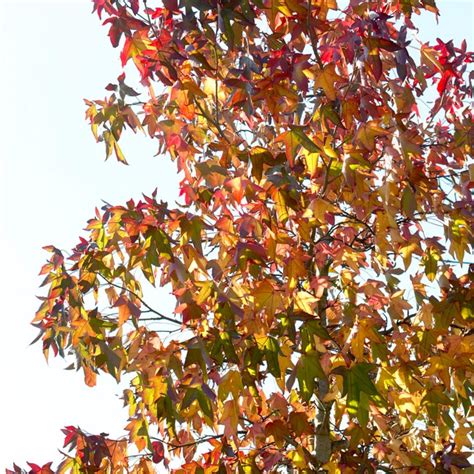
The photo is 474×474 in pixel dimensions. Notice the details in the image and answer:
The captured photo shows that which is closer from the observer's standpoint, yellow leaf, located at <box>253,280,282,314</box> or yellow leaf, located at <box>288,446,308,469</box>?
yellow leaf, located at <box>253,280,282,314</box>

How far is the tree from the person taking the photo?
2.62m

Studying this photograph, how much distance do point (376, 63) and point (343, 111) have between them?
278mm

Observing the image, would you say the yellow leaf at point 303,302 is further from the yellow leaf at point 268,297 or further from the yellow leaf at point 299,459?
the yellow leaf at point 299,459

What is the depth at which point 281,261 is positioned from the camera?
2.95 m

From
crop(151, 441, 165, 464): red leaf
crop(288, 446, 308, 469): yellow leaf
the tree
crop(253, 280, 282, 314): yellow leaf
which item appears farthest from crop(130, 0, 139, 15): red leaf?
crop(288, 446, 308, 469): yellow leaf

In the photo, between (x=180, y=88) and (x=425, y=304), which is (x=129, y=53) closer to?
(x=180, y=88)

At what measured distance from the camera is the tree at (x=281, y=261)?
8.61 ft

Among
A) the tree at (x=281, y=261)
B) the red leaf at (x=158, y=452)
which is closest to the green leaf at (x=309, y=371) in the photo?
the tree at (x=281, y=261)

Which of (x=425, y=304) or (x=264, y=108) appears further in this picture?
(x=264, y=108)

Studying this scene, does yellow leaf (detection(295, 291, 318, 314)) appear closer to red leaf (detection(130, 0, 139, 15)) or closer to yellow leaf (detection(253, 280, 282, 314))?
yellow leaf (detection(253, 280, 282, 314))

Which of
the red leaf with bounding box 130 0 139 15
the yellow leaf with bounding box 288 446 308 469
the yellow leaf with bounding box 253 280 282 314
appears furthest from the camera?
the yellow leaf with bounding box 288 446 308 469

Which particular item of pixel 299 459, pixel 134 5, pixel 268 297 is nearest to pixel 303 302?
pixel 268 297

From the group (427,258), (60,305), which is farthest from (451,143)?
(60,305)

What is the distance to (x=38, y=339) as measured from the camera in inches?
132
